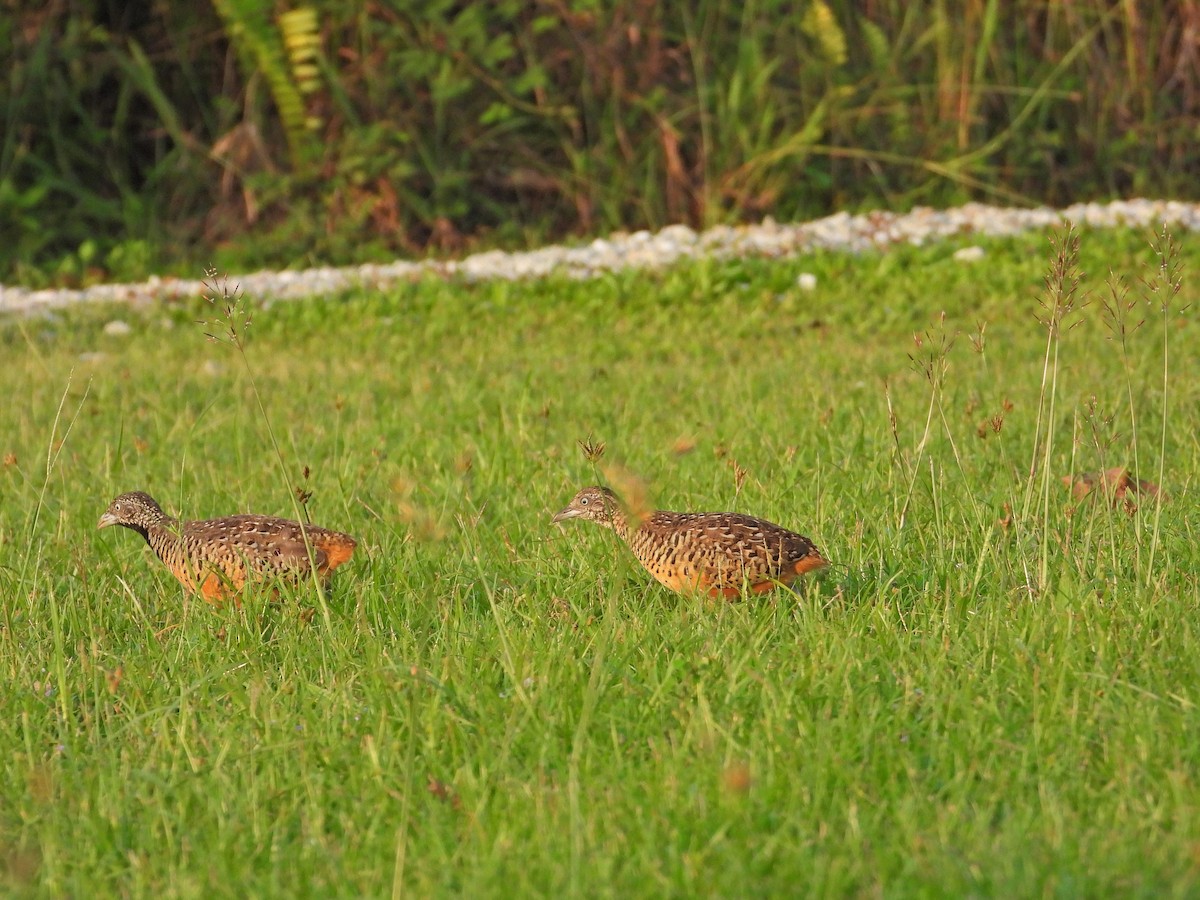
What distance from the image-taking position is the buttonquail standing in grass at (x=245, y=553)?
4.46 meters

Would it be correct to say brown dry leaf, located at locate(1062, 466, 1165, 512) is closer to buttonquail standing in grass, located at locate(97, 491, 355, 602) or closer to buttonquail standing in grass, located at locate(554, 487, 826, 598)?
buttonquail standing in grass, located at locate(554, 487, 826, 598)

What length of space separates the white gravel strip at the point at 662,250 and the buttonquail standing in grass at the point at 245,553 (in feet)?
22.5

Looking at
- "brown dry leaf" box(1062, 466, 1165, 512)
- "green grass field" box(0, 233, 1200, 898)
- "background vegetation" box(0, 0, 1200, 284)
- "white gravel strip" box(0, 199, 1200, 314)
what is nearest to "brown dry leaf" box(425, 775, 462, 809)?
"green grass field" box(0, 233, 1200, 898)

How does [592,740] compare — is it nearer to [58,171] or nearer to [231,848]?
[231,848]

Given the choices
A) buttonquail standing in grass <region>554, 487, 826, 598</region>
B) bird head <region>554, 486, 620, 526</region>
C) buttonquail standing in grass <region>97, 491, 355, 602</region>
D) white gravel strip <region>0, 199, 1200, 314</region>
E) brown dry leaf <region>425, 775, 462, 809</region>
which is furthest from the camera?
white gravel strip <region>0, 199, 1200, 314</region>

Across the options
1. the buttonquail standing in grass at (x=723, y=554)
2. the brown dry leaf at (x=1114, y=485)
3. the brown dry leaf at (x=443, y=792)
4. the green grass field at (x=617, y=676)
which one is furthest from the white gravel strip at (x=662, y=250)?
the brown dry leaf at (x=443, y=792)

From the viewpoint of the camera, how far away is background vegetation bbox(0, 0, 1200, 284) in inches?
561

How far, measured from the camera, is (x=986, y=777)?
3.17m

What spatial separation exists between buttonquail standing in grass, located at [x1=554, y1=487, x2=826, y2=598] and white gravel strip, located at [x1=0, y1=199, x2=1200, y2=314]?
711cm

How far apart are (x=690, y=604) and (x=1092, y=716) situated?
1.24 m

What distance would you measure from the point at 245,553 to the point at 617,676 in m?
1.21

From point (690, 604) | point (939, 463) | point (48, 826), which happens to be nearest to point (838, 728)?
point (690, 604)

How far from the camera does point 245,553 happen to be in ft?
14.7

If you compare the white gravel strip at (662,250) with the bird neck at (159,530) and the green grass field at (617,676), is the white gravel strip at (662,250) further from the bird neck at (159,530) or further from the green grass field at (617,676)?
the bird neck at (159,530)
